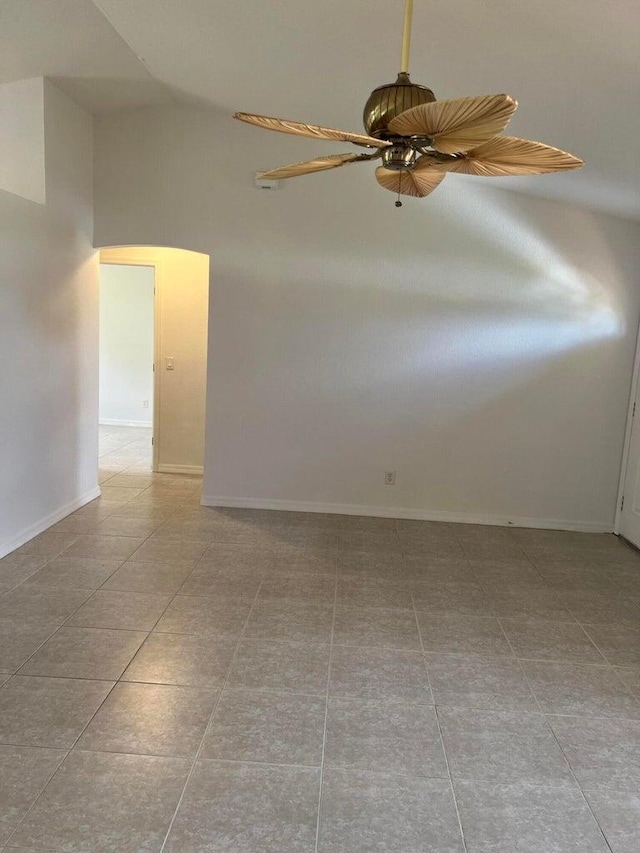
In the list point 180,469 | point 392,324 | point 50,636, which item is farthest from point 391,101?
point 180,469

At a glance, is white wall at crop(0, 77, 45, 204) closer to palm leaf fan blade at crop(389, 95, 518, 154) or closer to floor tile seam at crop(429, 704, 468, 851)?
palm leaf fan blade at crop(389, 95, 518, 154)

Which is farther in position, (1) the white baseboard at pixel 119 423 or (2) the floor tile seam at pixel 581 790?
(1) the white baseboard at pixel 119 423

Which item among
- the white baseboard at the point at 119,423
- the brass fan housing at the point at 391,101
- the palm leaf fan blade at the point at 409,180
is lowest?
the white baseboard at the point at 119,423

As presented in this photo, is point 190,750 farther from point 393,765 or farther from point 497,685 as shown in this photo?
point 497,685

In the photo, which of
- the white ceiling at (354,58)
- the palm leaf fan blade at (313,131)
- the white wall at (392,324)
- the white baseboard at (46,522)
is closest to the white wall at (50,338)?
the white baseboard at (46,522)

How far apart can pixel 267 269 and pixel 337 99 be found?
146 cm

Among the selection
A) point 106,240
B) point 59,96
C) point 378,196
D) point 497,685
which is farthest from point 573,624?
point 59,96

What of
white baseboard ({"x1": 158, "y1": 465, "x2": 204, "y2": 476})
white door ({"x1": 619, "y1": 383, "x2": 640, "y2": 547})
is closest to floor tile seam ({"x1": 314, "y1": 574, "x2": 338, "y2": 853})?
white door ({"x1": 619, "y1": 383, "x2": 640, "y2": 547})

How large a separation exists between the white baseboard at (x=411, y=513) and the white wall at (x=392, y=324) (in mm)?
19

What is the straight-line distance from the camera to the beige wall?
19.1ft

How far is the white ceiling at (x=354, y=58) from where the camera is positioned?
2.32 m

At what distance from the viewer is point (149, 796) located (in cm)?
193

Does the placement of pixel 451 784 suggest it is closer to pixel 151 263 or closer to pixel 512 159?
pixel 512 159

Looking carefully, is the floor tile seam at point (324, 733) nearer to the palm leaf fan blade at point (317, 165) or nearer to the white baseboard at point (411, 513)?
the white baseboard at point (411, 513)
